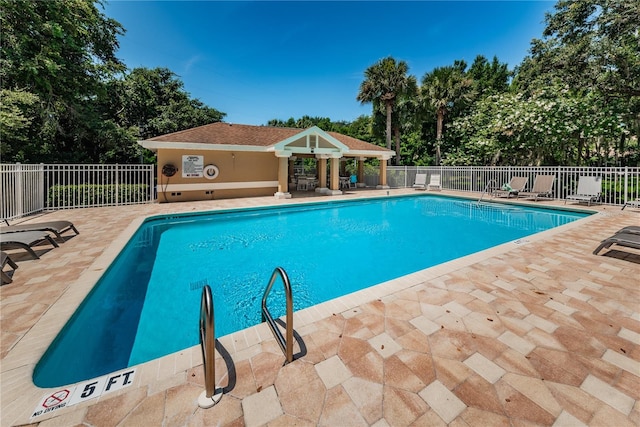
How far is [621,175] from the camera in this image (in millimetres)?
11570

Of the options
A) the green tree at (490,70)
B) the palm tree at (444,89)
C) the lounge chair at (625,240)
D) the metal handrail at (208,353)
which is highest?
the green tree at (490,70)

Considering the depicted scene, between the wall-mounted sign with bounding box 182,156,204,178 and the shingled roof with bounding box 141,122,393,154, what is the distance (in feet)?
2.68

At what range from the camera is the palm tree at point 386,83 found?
22797mm

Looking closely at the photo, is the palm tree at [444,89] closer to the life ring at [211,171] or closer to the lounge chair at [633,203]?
the lounge chair at [633,203]

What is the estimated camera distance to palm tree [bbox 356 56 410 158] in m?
22.8

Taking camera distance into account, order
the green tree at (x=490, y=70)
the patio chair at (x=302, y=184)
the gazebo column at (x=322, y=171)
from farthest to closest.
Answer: the green tree at (x=490, y=70)
the patio chair at (x=302, y=184)
the gazebo column at (x=322, y=171)

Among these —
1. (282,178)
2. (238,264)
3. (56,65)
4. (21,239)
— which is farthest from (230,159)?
(21,239)

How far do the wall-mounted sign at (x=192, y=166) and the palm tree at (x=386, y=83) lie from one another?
642 inches

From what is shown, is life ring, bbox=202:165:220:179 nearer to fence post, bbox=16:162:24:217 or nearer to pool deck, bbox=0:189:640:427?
fence post, bbox=16:162:24:217

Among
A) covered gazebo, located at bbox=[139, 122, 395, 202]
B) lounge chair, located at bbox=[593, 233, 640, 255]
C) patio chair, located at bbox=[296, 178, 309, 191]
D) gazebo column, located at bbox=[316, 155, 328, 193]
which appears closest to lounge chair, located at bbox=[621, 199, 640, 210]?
lounge chair, located at bbox=[593, 233, 640, 255]

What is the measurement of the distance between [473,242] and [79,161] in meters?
20.7

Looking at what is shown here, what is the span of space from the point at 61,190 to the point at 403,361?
47.1 feet

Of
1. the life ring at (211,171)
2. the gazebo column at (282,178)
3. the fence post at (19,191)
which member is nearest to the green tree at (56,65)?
the fence post at (19,191)

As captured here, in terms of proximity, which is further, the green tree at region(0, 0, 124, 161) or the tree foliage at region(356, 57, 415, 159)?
the tree foliage at region(356, 57, 415, 159)
